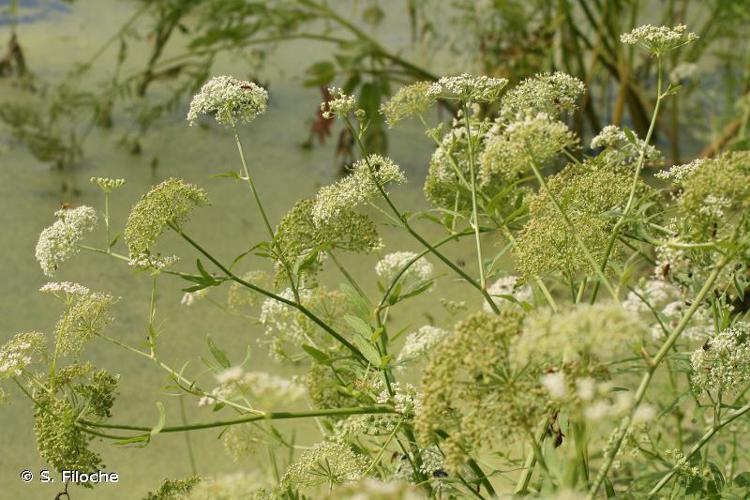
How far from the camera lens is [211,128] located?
303cm

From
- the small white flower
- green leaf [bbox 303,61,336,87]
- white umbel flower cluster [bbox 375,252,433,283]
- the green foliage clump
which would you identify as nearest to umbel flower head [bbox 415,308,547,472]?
the small white flower

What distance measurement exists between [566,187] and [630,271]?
0.24 meters

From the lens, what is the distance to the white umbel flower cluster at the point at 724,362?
3.41ft

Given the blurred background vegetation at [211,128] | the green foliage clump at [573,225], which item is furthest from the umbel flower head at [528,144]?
the blurred background vegetation at [211,128]

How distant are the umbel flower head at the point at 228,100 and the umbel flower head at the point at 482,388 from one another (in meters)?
0.44

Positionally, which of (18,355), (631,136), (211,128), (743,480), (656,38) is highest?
(656,38)

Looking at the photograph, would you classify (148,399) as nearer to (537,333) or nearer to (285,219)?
(285,219)

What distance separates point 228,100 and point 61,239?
22cm

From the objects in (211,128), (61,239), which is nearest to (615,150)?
(61,239)

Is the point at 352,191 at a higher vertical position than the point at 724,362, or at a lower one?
higher

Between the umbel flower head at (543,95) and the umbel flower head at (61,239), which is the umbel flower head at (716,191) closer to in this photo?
the umbel flower head at (543,95)

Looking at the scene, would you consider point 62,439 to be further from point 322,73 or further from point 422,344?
point 322,73

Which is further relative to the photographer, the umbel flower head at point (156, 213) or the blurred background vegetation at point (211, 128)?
the blurred background vegetation at point (211, 128)

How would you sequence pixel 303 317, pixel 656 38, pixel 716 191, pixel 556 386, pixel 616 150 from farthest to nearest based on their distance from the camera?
pixel 303 317, pixel 616 150, pixel 656 38, pixel 716 191, pixel 556 386
